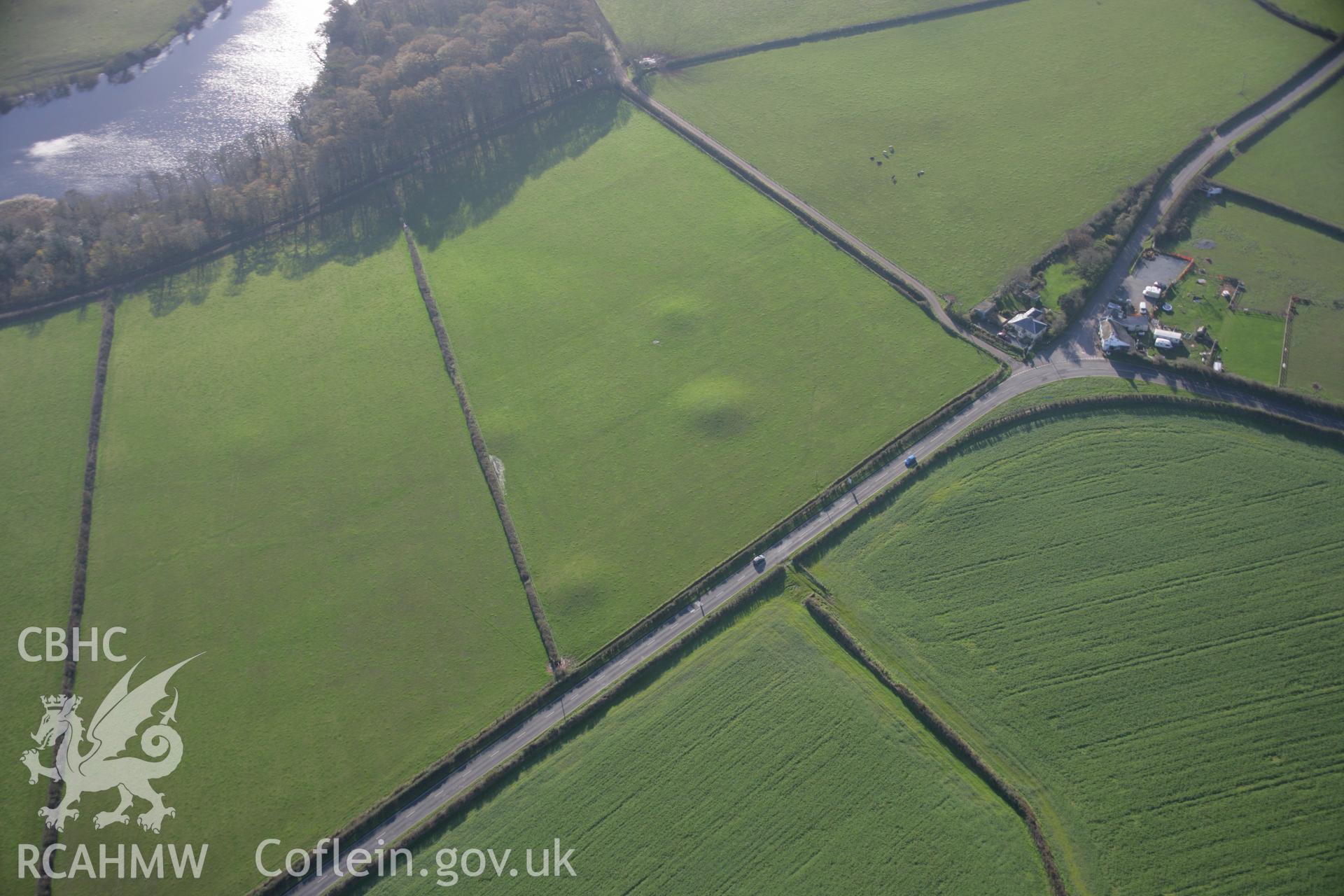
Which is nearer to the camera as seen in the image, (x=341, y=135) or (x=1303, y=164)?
(x=1303, y=164)

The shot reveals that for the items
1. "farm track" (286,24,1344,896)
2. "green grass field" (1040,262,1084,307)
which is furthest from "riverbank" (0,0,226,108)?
"green grass field" (1040,262,1084,307)

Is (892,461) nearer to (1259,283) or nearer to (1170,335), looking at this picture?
(1170,335)

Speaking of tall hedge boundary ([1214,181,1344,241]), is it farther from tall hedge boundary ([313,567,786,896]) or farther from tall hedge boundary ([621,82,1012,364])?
tall hedge boundary ([313,567,786,896])

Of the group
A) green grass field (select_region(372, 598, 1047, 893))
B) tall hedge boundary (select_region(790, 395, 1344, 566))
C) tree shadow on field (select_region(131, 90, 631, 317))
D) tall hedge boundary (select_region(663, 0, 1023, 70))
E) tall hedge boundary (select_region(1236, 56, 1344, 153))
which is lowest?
green grass field (select_region(372, 598, 1047, 893))

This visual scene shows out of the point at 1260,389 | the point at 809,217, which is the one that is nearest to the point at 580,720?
the point at 809,217

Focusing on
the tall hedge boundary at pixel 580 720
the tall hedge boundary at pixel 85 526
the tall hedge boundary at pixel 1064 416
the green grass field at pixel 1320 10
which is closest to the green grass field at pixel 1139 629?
the tall hedge boundary at pixel 1064 416
